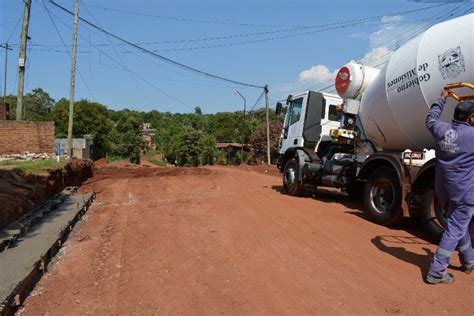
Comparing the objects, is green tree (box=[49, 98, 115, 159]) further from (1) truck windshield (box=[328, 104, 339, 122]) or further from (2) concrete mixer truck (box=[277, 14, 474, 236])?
(1) truck windshield (box=[328, 104, 339, 122])

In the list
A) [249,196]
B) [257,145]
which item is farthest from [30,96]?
[249,196]

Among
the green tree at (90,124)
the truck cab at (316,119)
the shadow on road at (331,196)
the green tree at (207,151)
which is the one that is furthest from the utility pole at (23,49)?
the green tree at (90,124)

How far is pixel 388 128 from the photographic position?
333 inches

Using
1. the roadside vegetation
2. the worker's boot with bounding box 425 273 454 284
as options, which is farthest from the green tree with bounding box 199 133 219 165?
the worker's boot with bounding box 425 273 454 284

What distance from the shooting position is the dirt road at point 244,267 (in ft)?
14.0

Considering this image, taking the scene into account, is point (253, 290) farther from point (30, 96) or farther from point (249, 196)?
point (30, 96)

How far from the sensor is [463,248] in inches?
195

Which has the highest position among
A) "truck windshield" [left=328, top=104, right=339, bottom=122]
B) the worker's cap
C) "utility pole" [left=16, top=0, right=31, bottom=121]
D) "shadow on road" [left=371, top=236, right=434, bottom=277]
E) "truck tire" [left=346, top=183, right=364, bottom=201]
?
"utility pole" [left=16, top=0, right=31, bottom=121]

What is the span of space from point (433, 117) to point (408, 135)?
2.92 m

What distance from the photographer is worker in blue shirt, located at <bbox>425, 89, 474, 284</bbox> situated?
15.6 ft

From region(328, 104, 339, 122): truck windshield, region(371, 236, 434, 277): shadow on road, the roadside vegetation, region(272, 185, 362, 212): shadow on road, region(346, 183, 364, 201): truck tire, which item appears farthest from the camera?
the roadside vegetation

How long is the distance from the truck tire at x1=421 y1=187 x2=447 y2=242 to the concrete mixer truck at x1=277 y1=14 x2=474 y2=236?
0.05 feet

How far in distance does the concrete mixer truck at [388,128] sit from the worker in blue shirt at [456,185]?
104cm

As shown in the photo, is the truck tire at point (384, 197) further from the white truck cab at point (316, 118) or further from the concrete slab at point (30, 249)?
the concrete slab at point (30, 249)
